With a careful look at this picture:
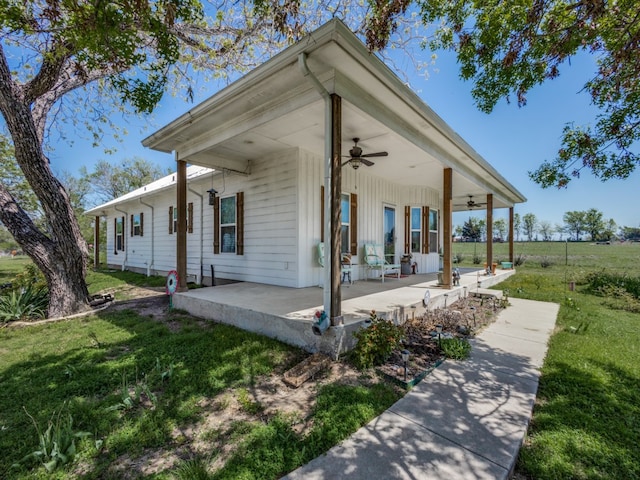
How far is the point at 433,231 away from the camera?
33.5 ft

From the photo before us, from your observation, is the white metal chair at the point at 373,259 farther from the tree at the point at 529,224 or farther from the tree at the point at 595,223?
the tree at the point at 595,223

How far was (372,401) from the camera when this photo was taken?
240 cm

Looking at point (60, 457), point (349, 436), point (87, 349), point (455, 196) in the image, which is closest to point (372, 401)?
point (349, 436)

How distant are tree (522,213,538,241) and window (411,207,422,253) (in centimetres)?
7080

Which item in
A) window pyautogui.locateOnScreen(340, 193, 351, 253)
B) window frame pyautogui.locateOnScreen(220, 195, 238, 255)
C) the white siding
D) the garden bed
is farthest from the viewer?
window frame pyautogui.locateOnScreen(220, 195, 238, 255)

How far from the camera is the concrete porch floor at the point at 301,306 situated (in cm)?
334

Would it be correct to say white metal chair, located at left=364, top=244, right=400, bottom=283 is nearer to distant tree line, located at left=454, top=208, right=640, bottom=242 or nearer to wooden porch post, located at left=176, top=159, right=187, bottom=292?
wooden porch post, located at left=176, top=159, right=187, bottom=292

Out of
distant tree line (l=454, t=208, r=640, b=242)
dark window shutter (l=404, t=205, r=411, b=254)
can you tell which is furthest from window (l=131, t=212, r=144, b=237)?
distant tree line (l=454, t=208, r=640, b=242)

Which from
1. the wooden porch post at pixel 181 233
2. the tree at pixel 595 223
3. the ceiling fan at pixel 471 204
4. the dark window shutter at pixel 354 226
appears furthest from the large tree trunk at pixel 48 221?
the tree at pixel 595 223

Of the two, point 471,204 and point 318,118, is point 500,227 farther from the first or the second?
point 318,118

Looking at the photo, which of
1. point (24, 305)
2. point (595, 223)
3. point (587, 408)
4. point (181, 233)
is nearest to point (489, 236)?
point (587, 408)

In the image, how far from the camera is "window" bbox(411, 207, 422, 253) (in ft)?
31.1

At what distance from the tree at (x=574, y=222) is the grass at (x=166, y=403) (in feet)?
276

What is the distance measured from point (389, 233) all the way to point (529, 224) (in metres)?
75.8
